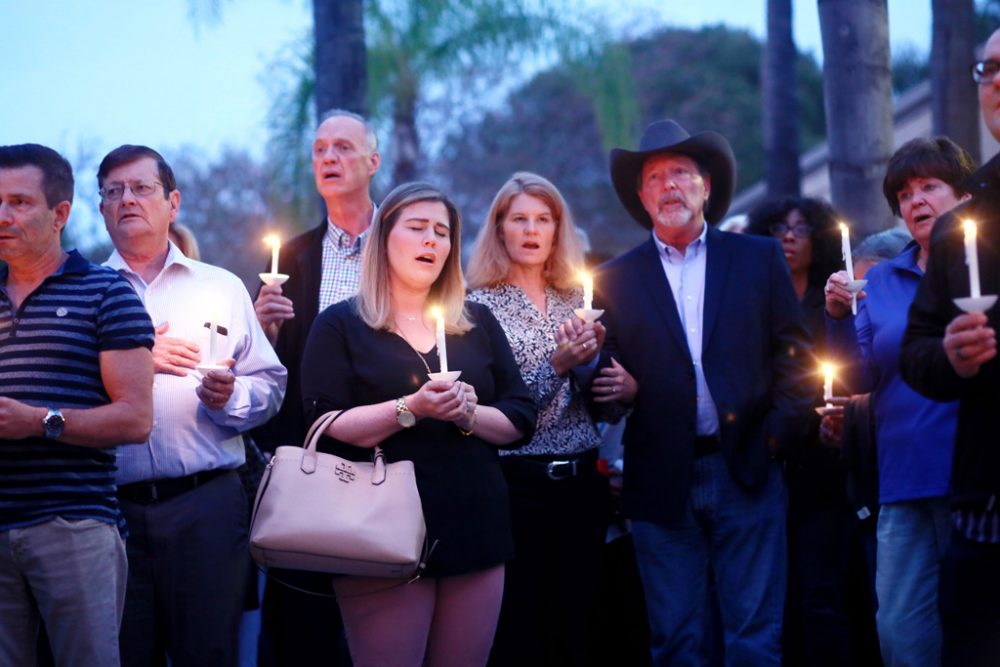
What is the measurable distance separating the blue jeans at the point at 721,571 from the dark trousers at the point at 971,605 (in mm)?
1738

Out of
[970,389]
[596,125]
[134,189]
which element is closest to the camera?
[970,389]

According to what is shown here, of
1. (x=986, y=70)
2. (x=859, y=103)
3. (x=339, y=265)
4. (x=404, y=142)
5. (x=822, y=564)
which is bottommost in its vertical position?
(x=822, y=564)

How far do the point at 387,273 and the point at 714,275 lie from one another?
1579 mm

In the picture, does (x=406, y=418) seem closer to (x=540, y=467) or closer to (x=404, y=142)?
(x=540, y=467)

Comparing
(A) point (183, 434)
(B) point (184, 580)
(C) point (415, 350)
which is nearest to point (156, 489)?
(A) point (183, 434)

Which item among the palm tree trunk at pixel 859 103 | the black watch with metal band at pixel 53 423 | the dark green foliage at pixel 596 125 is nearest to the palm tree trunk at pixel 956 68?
the palm tree trunk at pixel 859 103

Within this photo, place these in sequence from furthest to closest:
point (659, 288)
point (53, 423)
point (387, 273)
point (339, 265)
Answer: point (339, 265)
point (659, 288)
point (387, 273)
point (53, 423)

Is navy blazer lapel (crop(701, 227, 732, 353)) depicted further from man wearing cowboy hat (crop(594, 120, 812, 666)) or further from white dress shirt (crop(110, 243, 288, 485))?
white dress shirt (crop(110, 243, 288, 485))

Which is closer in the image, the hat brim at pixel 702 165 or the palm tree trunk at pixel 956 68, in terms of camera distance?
the hat brim at pixel 702 165

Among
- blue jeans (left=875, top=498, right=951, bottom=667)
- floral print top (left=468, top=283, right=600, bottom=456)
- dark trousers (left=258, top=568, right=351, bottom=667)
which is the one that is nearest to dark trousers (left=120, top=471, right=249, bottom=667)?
dark trousers (left=258, top=568, right=351, bottom=667)

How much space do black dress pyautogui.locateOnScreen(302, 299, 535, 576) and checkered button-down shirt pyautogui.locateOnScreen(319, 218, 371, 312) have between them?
135cm

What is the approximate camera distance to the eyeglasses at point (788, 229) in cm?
656

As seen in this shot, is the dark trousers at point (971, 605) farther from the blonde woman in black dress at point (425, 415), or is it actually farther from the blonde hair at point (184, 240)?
the blonde hair at point (184, 240)

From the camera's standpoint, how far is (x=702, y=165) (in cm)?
600
